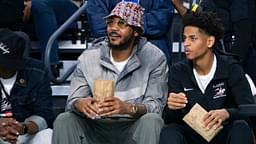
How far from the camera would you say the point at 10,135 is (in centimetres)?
489

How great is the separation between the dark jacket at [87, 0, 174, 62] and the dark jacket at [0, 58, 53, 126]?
0.78m

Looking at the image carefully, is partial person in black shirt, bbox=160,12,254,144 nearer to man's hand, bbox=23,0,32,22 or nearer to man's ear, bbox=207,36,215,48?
man's ear, bbox=207,36,215,48

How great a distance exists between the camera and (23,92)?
5258 millimetres

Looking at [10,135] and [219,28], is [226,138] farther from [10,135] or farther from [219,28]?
[10,135]

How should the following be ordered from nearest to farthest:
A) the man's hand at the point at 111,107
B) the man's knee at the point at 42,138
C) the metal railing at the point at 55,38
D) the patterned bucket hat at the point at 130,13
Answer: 1. the man's hand at the point at 111,107
2. the man's knee at the point at 42,138
3. the patterned bucket hat at the point at 130,13
4. the metal railing at the point at 55,38

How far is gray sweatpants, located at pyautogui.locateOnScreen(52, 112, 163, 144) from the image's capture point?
4.80 meters

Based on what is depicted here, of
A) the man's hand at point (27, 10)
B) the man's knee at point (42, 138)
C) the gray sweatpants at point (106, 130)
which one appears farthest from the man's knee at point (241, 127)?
the man's hand at point (27, 10)

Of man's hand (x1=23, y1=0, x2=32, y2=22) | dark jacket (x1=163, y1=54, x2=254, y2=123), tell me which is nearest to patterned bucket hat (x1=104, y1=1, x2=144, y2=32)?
dark jacket (x1=163, y1=54, x2=254, y2=123)

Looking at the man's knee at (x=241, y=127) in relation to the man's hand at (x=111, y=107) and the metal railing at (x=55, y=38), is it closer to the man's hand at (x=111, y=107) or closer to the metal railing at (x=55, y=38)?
the man's hand at (x=111, y=107)

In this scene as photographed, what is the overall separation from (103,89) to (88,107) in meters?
0.16

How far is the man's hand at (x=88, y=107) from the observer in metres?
4.79

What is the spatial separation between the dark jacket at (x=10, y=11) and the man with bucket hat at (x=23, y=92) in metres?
1.02

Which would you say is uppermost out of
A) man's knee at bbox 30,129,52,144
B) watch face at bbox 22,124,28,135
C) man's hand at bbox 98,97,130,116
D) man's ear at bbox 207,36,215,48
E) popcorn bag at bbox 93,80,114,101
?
man's ear at bbox 207,36,215,48

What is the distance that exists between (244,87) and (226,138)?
0.36 m
